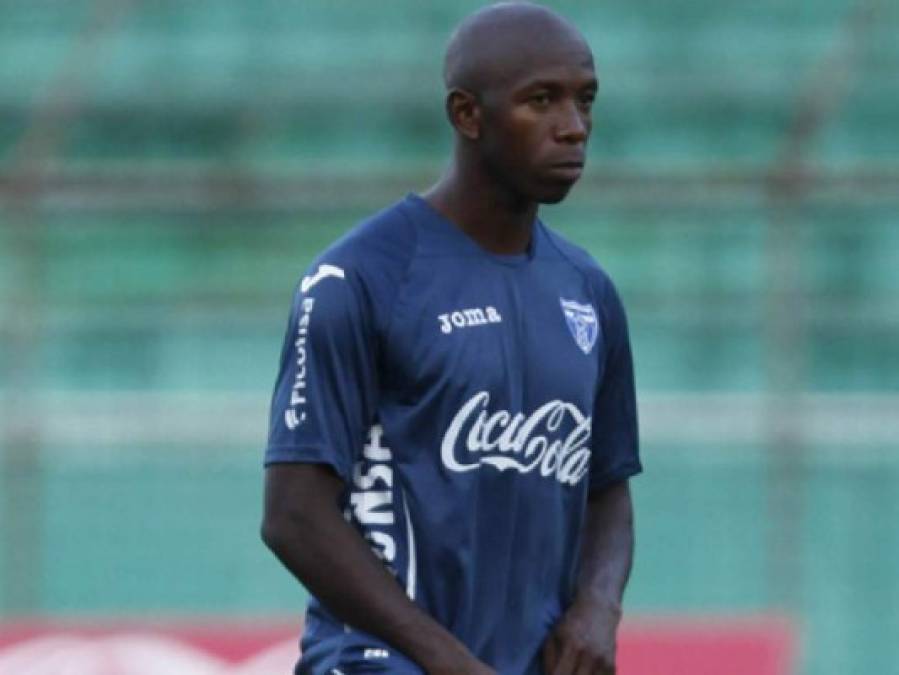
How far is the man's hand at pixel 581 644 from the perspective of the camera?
3.68 metres

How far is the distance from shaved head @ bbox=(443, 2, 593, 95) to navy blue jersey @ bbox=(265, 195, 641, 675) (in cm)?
25

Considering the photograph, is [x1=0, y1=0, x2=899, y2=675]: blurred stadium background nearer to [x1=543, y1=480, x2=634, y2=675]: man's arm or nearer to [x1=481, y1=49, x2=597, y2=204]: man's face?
[x1=543, y1=480, x2=634, y2=675]: man's arm

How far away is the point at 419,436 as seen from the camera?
355cm

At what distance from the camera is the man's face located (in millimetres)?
3506

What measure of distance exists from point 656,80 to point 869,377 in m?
2.63

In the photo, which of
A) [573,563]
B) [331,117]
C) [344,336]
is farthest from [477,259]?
[331,117]

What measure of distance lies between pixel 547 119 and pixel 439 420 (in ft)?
1.54

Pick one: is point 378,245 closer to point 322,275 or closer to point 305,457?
point 322,275

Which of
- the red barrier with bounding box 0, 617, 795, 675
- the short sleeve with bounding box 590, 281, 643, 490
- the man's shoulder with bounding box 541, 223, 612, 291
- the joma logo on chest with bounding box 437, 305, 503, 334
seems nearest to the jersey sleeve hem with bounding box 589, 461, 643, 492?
the short sleeve with bounding box 590, 281, 643, 490

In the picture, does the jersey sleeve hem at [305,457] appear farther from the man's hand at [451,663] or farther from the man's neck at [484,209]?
the man's neck at [484,209]

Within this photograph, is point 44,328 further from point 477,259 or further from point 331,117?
point 477,259

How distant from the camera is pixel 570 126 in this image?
3502mm

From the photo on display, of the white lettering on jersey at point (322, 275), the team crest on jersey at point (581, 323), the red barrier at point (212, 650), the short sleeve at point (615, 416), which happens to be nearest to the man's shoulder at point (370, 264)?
the white lettering on jersey at point (322, 275)

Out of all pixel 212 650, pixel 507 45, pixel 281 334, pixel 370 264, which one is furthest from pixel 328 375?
pixel 281 334
